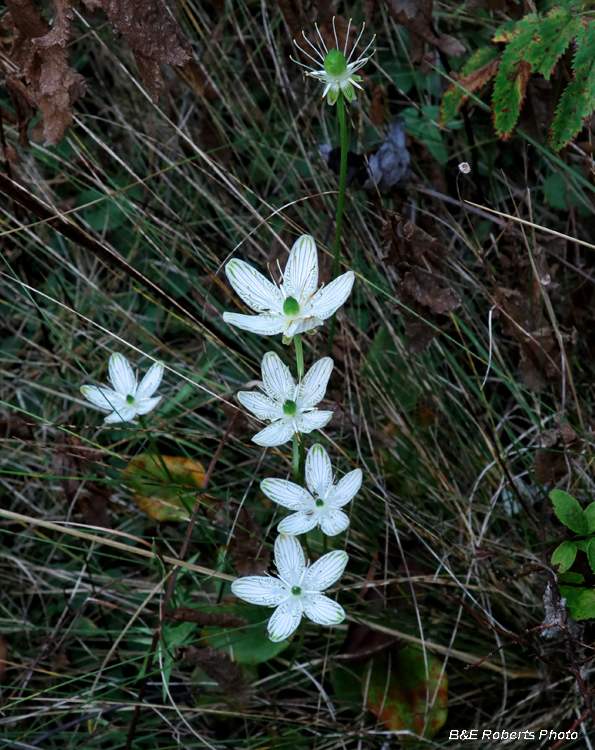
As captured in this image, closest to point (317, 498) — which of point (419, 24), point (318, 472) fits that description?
point (318, 472)

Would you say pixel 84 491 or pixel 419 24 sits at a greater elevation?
pixel 419 24

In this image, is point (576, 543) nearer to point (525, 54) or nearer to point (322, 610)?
point (322, 610)

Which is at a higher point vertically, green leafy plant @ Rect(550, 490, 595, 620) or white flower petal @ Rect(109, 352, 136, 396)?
white flower petal @ Rect(109, 352, 136, 396)

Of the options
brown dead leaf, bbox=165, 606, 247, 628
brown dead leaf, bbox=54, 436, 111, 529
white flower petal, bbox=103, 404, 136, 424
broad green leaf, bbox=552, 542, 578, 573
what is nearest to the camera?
broad green leaf, bbox=552, 542, 578, 573

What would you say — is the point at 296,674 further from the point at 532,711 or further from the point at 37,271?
the point at 37,271

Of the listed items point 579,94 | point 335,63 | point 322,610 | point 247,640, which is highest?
point 335,63

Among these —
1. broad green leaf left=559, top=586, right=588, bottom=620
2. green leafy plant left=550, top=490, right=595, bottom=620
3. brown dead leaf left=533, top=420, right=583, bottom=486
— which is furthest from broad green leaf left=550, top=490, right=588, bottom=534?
brown dead leaf left=533, top=420, right=583, bottom=486

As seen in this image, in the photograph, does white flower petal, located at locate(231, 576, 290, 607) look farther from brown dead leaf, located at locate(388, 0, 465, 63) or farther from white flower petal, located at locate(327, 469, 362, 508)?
brown dead leaf, located at locate(388, 0, 465, 63)
